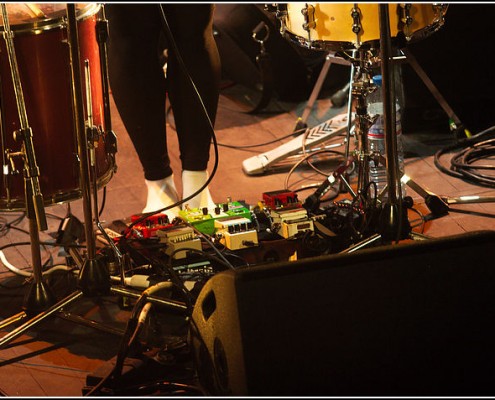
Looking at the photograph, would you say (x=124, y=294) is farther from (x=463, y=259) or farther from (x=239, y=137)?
(x=239, y=137)

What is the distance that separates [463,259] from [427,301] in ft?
0.34

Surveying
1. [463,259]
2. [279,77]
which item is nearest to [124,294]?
[463,259]

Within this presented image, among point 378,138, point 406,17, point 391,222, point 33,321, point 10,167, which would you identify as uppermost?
point 406,17

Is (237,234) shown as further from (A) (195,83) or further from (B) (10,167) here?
(B) (10,167)

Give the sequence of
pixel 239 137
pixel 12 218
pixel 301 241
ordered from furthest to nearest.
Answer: pixel 239 137, pixel 12 218, pixel 301 241

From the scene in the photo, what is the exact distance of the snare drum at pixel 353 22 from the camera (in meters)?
2.30

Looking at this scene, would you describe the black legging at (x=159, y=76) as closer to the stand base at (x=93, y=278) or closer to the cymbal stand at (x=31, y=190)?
the cymbal stand at (x=31, y=190)

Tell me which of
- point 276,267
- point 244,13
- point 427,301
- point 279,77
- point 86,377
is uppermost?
point 244,13

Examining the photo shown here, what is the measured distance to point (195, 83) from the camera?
8.36 feet

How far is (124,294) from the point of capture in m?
2.15

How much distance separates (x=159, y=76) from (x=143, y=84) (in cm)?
6

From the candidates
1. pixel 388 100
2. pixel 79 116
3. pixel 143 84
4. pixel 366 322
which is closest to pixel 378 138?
pixel 143 84

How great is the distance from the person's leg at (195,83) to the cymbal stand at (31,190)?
600 millimetres

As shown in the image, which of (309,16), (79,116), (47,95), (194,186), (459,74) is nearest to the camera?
(79,116)
